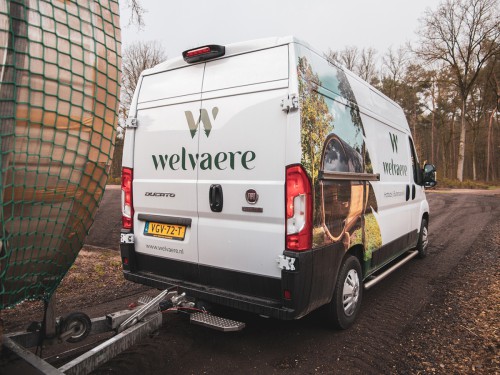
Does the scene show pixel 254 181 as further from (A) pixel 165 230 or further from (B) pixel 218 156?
(A) pixel 165 230

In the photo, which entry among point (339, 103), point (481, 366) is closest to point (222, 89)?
point (339, 103)

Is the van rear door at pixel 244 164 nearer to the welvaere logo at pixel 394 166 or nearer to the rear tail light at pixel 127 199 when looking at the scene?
the rear tail light at pixel 127 199

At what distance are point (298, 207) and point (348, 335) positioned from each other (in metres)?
1.45

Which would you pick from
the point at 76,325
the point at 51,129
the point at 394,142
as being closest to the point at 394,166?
the point at 394,142

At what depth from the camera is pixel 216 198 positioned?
2.95m

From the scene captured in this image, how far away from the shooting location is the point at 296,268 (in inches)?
103

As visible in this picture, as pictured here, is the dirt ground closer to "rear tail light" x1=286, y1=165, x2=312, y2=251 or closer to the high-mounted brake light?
"rear tail light" x1=286, y1=165, x2=312, y2=251

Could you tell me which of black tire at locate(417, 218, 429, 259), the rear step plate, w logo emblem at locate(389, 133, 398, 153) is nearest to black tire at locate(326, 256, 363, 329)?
the rear step plate

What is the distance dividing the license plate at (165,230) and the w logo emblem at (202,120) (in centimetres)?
84

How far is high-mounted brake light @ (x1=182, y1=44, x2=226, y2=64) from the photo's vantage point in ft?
9.86

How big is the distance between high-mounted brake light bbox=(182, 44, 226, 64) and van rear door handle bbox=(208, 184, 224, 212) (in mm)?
1117

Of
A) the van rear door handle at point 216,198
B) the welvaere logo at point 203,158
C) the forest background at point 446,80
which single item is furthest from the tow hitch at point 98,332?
the forest background at point 446,80

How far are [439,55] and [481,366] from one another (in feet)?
82.0

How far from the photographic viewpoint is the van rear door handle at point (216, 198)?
115 inches
